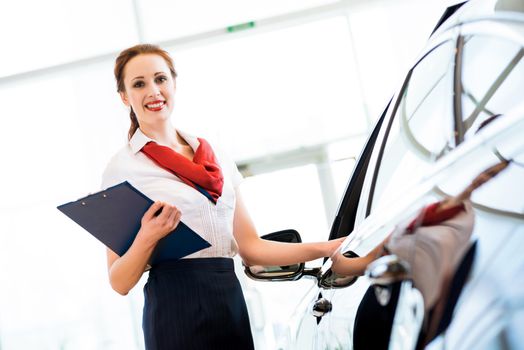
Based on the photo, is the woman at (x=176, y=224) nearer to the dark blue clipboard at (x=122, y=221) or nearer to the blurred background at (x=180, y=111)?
the dark blue clipboard at (x=122, y=221)

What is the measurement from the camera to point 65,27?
522 centimetres

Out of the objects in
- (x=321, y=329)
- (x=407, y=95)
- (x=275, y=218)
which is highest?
(x=407, y=95)

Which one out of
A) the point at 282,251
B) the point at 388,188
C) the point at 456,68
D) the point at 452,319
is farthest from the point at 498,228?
the point at 282,251

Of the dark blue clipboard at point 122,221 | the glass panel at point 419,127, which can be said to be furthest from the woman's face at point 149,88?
the glass panel at point 419,127

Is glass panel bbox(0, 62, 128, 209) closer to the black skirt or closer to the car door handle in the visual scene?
the black skirt

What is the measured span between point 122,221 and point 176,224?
12 centimetres

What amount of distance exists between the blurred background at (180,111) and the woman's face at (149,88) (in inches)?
124

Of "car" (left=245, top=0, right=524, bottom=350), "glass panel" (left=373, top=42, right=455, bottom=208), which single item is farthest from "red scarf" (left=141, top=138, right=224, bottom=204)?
"glass panel" (left=373, top=42, right=455, bottom=208)

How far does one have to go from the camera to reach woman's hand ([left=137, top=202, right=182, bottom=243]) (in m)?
1.62

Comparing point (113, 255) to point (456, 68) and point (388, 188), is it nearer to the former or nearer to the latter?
point (388, 188)

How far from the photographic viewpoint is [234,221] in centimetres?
200

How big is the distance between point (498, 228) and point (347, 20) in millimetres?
4806

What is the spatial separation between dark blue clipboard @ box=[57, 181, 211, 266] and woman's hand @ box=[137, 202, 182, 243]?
0.5 inches

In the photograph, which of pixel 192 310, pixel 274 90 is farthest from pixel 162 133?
pixel 274 90
